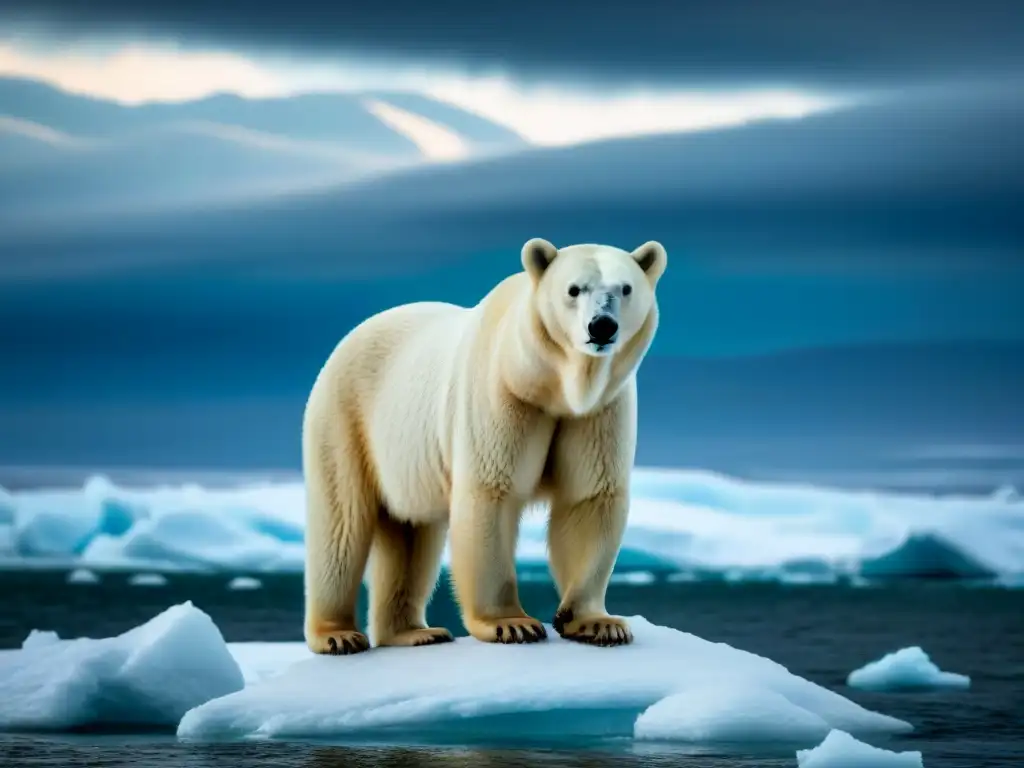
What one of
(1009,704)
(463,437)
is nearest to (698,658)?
(463,437)

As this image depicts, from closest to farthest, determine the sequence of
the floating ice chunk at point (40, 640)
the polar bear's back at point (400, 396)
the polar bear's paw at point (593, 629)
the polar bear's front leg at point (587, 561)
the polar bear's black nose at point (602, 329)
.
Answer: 1. the polar bear's black nose at point (602, 329)
2. the polar bear's front leg at point (587, 561)
3. the polar bear's paw at point (593, 629)
4. the polar bear's back at point (400, 396)
5. the floating ice chunk at point (40, 640)

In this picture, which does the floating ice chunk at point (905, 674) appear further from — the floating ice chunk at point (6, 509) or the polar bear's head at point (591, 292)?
the floating ice chunk at point (6, 509)

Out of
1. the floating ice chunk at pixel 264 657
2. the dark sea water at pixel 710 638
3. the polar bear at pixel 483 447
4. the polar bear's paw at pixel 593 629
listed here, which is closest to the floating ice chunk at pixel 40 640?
the floating ice chunk at pixel 264 657

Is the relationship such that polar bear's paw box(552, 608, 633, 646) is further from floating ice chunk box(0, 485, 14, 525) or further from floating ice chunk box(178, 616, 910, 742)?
floating ice chunk box(0, 485, 14, 525)

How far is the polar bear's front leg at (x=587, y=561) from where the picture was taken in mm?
8086

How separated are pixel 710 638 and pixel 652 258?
89.5 ft

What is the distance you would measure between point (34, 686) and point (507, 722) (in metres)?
A: 4.13

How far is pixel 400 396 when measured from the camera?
8.73 metres

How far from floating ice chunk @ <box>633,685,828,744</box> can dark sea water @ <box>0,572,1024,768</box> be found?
3.4 inches

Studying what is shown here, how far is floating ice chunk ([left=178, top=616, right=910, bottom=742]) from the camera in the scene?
799 cm

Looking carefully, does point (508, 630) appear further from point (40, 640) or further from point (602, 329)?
point (40, 640)

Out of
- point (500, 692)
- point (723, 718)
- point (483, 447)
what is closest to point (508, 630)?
point (500, 692)

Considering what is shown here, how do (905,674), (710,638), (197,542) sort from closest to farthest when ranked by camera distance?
(905,674)
(710,638)
(197,542)

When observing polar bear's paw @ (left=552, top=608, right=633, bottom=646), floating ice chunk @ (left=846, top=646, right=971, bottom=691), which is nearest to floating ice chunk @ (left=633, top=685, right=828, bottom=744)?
polar bear's paw @ (left=552, top=608, right=633, bottom=646)
